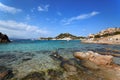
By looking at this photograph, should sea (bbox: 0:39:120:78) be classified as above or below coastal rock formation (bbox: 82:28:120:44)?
below

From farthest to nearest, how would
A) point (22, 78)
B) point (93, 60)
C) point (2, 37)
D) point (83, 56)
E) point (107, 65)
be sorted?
1. point (2, 37)
2. point (83, 56)
3. point (93, 60)
4. point (107, 65)
5. point (22, 78)

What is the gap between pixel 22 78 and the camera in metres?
11.9

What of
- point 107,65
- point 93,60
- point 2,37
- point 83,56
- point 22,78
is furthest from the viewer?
point 2,37

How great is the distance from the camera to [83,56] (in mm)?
22812

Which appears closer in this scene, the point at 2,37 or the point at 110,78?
the point at 110,78

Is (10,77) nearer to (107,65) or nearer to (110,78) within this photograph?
(110,78)

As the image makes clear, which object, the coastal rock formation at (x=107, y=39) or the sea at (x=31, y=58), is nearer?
the sea at (x=31, y=58)

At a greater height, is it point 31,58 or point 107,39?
point 107,39

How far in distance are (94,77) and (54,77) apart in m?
4.28

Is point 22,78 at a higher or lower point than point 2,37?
lower

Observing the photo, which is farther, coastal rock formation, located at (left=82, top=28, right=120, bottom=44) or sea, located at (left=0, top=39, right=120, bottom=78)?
coastal rock formation, located at (left=82, top=28, right=120, bottom=44)

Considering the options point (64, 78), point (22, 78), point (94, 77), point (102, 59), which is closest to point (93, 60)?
point (102, 59)

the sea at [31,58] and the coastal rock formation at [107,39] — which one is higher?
the coastal rock formation at [107,39]

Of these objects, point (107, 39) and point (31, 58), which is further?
point (107, 39)
